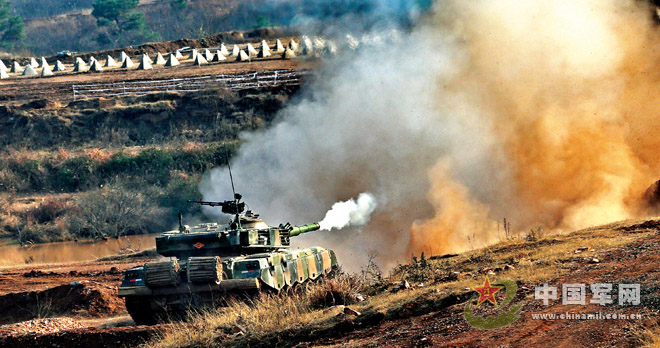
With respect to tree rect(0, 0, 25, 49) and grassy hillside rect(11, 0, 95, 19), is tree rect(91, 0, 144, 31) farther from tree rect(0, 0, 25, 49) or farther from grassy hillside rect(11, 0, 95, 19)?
grassy hillside rect(11, 0, 95, 19)

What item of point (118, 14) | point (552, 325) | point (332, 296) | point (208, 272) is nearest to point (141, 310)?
point (208, 272)

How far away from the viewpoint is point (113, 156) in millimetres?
44656

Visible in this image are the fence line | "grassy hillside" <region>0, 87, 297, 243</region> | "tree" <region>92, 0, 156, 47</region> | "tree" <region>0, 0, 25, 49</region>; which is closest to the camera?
"grassy hillside" <region>0, 87, 297, 243</region>

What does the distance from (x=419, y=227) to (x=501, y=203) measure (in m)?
2.67

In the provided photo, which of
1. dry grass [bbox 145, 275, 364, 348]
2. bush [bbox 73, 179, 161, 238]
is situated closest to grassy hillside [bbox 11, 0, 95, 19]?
bush [bbox 73, 179, 161, 238]

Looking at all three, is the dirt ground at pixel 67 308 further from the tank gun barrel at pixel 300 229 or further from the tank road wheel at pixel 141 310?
the tank gun barrel at pixel 300 229

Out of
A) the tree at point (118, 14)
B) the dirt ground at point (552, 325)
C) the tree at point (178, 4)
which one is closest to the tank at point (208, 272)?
the dirt ground at point (552, 325)

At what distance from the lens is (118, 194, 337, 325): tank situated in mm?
16562

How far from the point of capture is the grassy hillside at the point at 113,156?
38438 millimetres

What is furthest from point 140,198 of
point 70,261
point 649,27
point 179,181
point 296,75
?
point 649,27

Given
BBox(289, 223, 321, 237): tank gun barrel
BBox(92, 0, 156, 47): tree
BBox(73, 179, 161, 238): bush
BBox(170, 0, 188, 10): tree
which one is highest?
BBox(170, 0, 188, 10): tree

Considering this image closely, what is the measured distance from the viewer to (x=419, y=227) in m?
26.2

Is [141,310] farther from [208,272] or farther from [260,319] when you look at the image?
[260,319]

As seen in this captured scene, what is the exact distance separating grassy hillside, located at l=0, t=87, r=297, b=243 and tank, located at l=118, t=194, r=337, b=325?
18.4m
